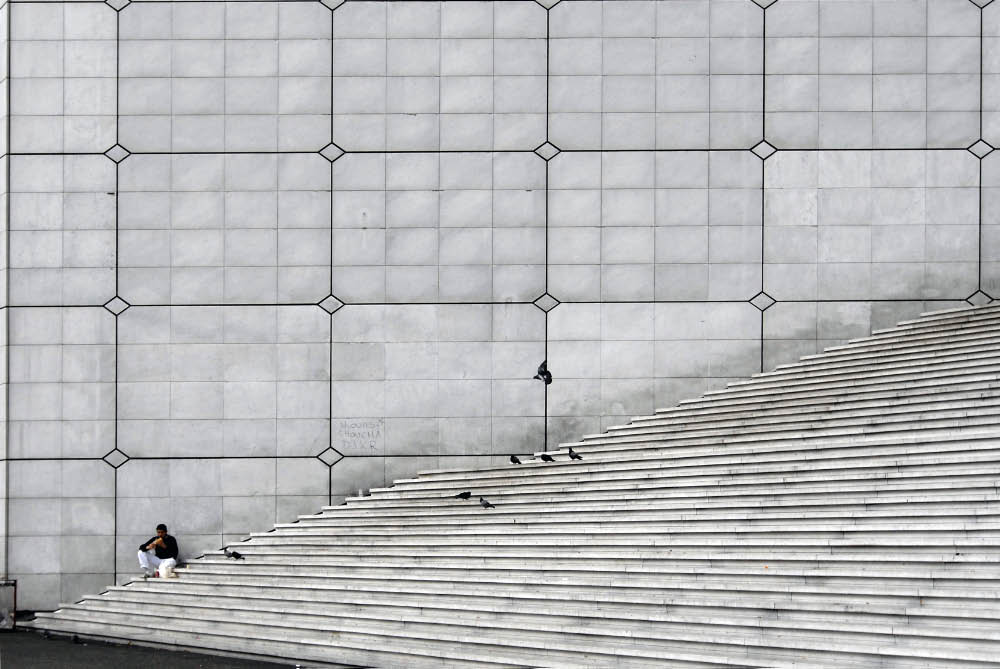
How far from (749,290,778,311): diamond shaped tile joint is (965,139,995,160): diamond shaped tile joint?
85.3 inches

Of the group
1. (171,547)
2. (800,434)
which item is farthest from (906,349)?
(171,547)

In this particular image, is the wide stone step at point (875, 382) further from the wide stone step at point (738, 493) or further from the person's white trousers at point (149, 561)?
the person's white trousers at point (149, 561)

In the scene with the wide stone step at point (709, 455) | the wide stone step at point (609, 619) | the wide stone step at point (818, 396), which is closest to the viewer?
the wide stone step at point (609, 619)

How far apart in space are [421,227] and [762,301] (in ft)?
10.1

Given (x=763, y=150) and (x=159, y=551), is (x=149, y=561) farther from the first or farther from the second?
(x=763, y=150)

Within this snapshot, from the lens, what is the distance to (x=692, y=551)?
7934mm

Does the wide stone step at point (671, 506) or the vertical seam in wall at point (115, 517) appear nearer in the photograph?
the wide stone step at point (671, 506)

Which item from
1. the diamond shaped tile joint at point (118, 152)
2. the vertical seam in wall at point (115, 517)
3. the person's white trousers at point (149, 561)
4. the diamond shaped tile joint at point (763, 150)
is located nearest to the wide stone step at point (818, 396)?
the diamond shaped tile joint at point (763, 150)

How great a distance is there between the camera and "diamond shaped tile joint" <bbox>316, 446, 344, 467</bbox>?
10734 millimetres

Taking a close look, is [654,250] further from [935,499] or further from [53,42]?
[53,42]

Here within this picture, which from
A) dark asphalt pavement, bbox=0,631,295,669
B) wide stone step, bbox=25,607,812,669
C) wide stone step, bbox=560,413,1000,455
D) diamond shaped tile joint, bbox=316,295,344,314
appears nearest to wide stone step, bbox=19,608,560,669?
wide stone step, bbox=25,607,812,669

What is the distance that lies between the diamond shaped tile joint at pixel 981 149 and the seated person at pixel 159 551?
25.3 ft

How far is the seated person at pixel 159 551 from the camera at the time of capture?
1045 centimetres

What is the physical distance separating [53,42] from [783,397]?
713cm
